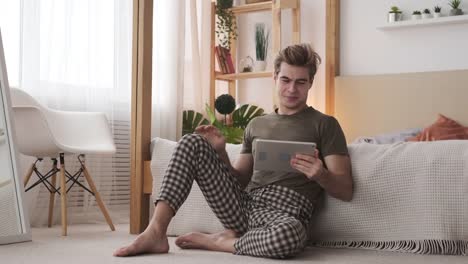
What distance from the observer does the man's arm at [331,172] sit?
7.61 ft

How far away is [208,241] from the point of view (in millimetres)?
2490

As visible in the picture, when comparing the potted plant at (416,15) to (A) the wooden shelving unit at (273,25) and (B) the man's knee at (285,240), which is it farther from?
(B) the man's knee at (285,240)

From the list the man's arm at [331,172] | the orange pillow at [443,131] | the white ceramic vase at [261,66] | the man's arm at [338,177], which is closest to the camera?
the man's arm at [331,172]

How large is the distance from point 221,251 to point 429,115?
7.30ft

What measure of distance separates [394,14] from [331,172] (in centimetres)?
228

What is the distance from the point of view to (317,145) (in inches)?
99.3

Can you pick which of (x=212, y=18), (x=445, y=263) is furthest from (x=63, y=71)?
(x=445, y=263)

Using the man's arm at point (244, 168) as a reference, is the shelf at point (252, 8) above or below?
Answer: above

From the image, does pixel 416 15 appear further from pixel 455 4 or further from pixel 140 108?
pixel 140 108

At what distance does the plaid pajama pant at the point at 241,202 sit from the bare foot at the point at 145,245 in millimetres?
122

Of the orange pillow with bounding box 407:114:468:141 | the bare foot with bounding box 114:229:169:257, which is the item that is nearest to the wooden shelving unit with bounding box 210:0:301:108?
the orange pillow with bounding box 407:114:468:141

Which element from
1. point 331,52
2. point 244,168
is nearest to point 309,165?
point 244,168

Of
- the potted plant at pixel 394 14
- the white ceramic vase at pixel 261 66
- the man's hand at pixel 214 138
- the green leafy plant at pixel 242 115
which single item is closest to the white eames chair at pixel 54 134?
the man's hand at pixel 214 138

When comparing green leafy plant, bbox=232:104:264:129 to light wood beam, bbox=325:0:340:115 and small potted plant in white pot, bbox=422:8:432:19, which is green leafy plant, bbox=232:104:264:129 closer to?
light wood beam, bbox=325:0:340:115
